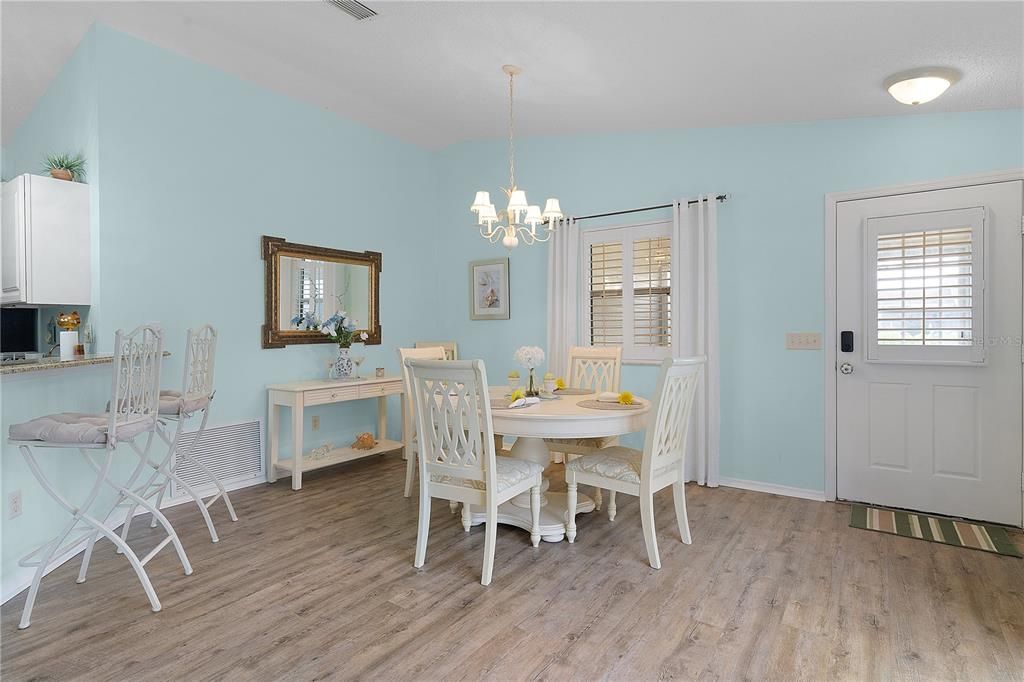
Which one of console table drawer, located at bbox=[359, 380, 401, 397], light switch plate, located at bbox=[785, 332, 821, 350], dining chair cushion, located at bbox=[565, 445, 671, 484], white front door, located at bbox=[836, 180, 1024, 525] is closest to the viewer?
dining chair cushion, located at bbox=[565, 445, 671, 484]

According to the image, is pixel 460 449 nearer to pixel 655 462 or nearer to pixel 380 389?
pixel 655 462

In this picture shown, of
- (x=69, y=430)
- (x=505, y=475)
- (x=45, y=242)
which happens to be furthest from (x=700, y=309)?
(x=45, y=242)

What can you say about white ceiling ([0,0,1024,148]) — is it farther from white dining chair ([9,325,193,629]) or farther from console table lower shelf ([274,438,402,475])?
console table lower shelf ([274,438,402,475])

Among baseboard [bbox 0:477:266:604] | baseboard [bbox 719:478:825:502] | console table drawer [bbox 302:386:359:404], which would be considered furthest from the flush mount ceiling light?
baseboard [bbox 0:477:266:604]

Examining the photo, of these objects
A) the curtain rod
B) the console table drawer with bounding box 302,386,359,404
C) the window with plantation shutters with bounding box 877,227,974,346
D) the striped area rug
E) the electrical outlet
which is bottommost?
the striped area rug

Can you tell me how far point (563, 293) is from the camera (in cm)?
488

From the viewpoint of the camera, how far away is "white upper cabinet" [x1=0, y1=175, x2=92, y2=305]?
3273 millimetres

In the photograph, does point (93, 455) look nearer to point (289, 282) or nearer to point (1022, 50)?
point (289, 282)

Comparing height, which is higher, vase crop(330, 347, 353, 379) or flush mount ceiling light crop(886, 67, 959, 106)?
flush mount ceiling light crop(886, 67, 959, 106)

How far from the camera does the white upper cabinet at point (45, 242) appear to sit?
10.7ft

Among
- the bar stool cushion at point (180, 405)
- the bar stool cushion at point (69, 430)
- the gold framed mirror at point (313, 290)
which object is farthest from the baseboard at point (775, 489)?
the bar stool cushion at point (69, 430)

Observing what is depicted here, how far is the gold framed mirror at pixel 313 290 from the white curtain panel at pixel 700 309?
264 centimetres

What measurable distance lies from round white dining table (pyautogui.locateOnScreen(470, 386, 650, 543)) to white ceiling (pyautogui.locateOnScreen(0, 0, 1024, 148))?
191cm

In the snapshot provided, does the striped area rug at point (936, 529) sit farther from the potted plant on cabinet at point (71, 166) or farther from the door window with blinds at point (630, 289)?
the potted plant on cabinet at point (71, 166)
